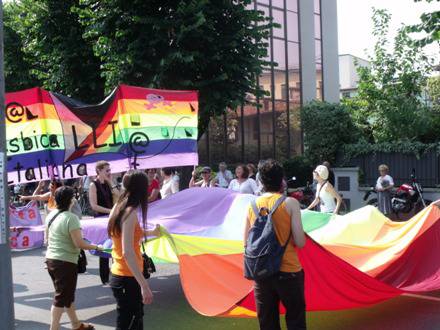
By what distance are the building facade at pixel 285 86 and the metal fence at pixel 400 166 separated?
690cm

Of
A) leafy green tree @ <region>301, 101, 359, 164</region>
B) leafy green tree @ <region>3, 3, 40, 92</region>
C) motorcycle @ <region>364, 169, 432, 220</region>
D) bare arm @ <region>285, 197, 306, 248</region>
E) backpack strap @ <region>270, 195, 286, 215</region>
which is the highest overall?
leafy green tree @ <region>3, 3, 40, 92</region>

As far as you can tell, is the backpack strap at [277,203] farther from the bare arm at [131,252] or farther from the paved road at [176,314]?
the paved road at [176,314]

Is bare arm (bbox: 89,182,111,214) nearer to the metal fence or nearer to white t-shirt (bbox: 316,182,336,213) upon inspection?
white t-shirt (bbox: 316,182,336,213)

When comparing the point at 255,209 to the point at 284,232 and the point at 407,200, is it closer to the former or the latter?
the point at 284,232

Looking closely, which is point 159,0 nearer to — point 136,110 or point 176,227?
point 136,110

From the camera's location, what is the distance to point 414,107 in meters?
21.3

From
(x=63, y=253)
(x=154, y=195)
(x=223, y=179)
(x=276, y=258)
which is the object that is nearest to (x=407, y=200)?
(x=223, y=179)

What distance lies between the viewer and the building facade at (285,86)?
27.0m

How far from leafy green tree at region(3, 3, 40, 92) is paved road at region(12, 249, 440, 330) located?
14.4 metres

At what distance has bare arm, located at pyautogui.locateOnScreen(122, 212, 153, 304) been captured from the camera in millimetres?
4328

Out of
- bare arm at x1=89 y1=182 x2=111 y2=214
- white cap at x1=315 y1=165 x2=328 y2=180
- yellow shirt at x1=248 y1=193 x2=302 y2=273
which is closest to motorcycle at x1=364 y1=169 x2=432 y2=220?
white cap at x1=315 y1=165 x2=328 y2=180

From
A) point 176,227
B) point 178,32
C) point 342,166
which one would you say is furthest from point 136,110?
point 342,166

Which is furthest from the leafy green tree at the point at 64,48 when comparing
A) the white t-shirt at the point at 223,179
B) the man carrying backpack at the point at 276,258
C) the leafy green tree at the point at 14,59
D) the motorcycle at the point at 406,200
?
the man carrying backpack at the point at 276,258

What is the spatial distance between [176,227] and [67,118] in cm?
231
